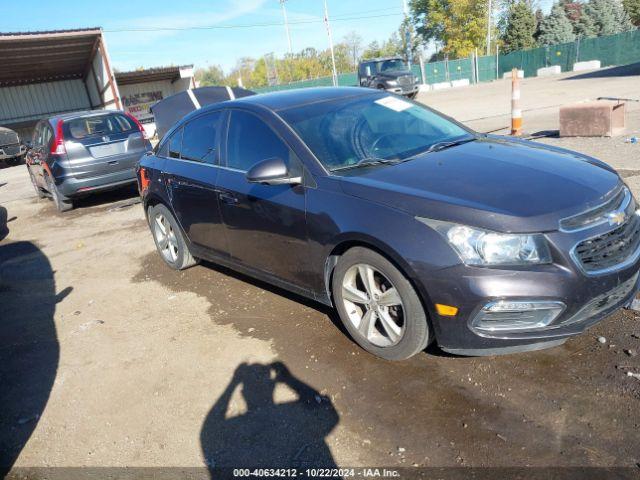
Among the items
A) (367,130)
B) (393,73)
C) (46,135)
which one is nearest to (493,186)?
(367,130)

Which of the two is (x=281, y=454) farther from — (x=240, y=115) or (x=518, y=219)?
(x=240, y=115)

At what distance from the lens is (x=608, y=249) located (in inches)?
108

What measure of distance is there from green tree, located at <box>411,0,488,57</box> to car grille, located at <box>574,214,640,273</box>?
215ft

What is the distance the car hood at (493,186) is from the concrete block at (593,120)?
20.4ft

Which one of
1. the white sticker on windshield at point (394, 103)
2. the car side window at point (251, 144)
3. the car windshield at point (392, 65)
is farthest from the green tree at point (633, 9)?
the car side window at point (251, 144)

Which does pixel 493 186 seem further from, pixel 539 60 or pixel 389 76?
pixel 539 60

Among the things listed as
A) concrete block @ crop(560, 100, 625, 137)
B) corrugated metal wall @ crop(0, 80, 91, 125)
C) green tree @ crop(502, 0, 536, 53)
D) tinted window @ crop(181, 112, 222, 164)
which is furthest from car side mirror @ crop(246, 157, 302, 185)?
green tree @ crop(502, 0, 536, 53)

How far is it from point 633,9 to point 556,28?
551 inches

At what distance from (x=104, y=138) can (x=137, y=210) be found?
4.54ft

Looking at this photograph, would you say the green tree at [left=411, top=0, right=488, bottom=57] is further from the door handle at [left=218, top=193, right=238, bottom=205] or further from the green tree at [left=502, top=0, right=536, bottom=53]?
the door handle at [left=218, top=193, right=238, bottom=205]

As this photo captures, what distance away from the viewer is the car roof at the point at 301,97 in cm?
399

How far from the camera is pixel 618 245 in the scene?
2.79 metres

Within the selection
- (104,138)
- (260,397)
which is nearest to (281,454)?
(260,397)

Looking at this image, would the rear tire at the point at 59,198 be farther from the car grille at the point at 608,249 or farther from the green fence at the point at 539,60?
the green fence at the point at 539,60
